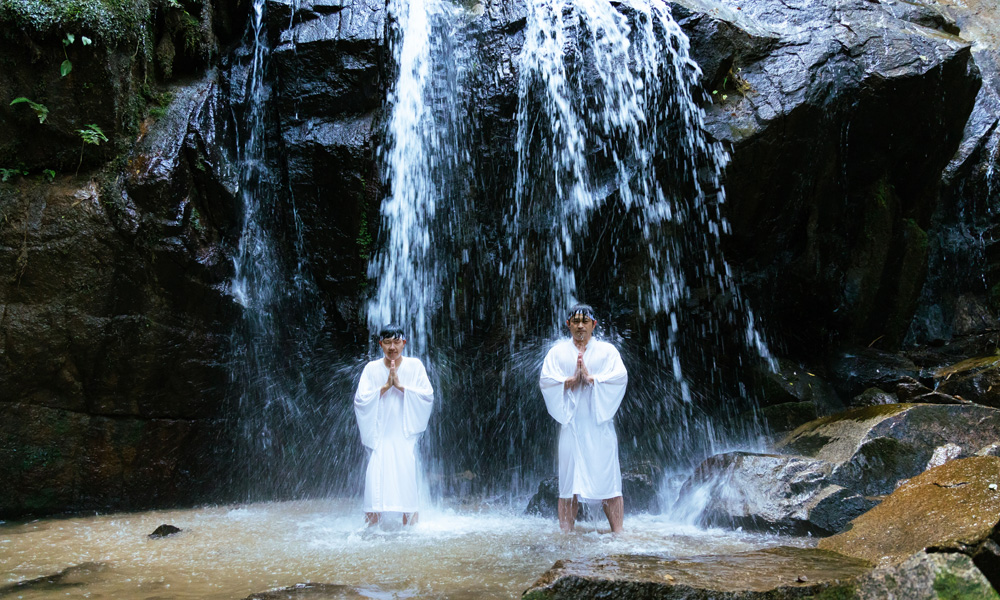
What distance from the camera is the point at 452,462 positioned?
8.50m

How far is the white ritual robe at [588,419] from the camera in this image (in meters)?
5.66

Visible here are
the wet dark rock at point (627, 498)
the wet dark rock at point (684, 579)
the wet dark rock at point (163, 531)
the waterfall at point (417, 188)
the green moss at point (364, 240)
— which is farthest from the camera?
the waterfall at point (417, 188)

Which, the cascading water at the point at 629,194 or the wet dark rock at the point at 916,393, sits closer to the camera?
the wet dark rock at the point at 916,393

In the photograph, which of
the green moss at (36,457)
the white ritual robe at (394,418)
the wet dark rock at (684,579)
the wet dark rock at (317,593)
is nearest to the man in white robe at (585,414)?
the white ritual robe at (394,418)

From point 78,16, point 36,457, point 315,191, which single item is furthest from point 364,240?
point 36,457

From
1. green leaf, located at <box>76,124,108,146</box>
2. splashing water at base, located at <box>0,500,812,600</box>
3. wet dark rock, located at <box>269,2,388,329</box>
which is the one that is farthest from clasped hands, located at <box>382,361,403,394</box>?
green leaf, located at <box>76,124,108,146</box>

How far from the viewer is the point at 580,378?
5797 millimetres

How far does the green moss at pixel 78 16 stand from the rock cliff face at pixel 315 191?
28mm

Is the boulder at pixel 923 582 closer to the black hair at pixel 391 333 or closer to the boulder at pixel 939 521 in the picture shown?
the boulder at pixel 939 521

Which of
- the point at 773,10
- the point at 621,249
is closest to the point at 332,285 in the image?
the point at 621,249

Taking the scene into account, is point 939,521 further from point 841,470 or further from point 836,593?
point 841,470

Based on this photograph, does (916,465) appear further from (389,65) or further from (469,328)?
(389,65)

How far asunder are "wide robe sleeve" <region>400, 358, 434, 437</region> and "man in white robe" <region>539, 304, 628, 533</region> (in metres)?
1.14

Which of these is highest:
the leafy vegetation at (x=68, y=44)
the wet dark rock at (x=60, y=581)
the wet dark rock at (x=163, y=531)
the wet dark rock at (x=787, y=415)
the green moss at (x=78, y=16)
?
the green moss at (x=78, y=16)
